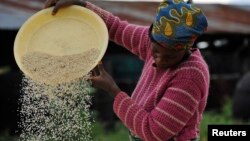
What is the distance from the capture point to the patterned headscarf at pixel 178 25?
9.01 feet

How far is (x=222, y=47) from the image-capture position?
1299 cm

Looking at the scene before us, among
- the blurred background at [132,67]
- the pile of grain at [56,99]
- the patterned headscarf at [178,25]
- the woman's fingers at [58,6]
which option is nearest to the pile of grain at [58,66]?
the pile of grain at [56,99]

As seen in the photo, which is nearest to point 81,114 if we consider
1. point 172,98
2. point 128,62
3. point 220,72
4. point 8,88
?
point 172,98

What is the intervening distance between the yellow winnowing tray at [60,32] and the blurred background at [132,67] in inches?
111

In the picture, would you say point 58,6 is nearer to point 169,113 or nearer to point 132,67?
point 169,113

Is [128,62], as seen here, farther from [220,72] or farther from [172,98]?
[172,98]

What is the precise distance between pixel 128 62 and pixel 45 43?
6895mm

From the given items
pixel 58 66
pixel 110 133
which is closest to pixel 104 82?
pixel 58 66

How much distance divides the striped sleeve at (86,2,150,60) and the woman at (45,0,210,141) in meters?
0.23

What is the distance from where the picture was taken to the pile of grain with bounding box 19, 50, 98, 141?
10.00 ft

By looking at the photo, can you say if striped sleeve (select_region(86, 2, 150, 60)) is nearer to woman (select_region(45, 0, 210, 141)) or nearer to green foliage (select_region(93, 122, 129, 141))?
woman (select_region(45, 0, 210, 141))

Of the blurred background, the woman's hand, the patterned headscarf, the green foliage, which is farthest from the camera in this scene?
the blurred background

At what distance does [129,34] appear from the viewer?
131 inches

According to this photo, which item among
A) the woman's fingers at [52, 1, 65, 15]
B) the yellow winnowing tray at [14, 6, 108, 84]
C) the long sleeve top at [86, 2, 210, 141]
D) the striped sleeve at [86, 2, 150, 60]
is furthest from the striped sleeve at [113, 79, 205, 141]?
the woman's fingers at [52, 1, 65, 15]
